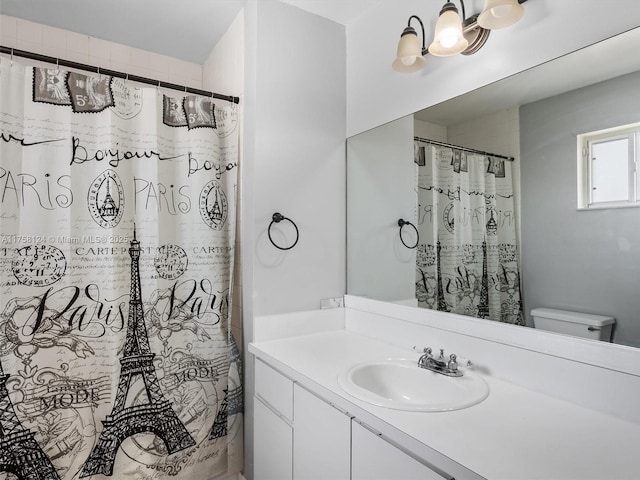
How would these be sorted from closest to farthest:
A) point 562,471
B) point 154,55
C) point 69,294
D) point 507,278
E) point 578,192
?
point 562,471, point 578,192, point 507,278, point 69,294, point 154,55

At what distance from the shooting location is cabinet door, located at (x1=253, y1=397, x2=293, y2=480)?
1.51 metres

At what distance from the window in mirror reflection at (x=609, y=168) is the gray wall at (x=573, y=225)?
23mm

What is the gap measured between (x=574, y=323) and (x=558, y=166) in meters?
0.52

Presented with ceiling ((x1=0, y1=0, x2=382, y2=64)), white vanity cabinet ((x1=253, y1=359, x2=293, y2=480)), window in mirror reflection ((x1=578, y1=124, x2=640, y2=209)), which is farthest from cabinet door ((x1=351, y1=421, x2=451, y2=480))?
ceiling ((x1=0, y1=0, x2=382, y2=64))

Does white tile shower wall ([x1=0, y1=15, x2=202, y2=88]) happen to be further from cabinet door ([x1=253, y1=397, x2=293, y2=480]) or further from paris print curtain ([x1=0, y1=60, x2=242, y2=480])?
cabinet door ([x1=253, y1=397, x2=293, y2=480])

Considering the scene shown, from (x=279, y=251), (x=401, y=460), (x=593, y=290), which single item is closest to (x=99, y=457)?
(x=279, y=251)

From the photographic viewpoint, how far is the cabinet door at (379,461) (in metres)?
0.96

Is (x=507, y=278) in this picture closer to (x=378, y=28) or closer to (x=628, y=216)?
(x=628, y=216)

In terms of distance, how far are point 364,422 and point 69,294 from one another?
4.41 ft

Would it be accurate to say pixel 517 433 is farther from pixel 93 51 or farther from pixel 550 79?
pixel 93 51

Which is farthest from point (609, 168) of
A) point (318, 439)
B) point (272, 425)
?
point (272, 425)

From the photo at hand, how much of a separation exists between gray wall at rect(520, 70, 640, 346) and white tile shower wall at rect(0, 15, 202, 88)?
2.22m

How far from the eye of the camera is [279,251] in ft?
6.20

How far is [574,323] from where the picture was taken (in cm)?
121
